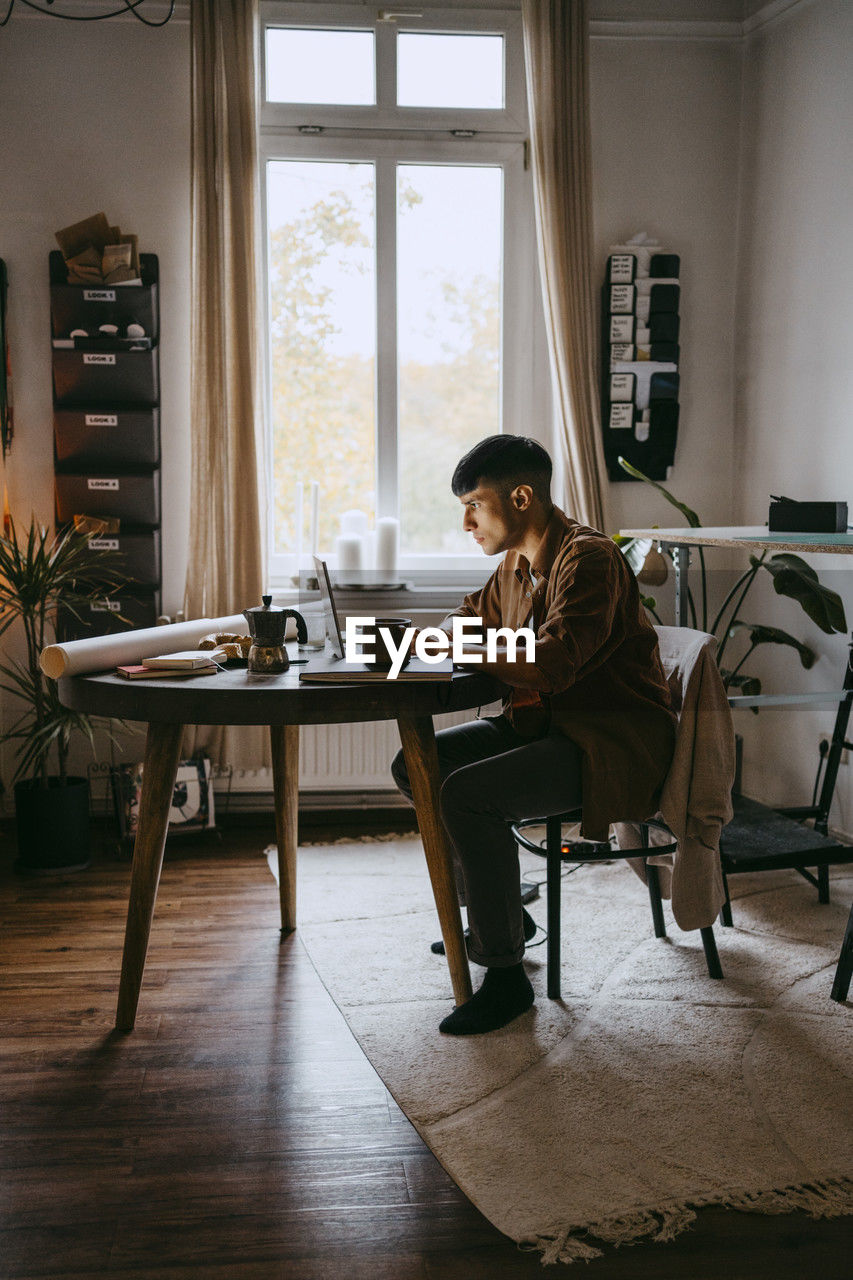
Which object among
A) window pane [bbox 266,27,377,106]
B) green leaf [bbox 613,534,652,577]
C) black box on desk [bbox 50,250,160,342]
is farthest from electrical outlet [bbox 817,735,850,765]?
window pane [bbox 266,27,377,106]

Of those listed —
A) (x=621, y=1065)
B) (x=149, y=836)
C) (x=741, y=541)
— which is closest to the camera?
(x=621, y=1065)

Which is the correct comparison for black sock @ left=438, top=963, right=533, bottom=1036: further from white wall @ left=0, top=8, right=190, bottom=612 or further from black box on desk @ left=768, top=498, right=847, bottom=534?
white wall @ left=0, top=8, right=190, bottom=612

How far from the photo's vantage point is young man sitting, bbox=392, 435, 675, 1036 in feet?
6.97

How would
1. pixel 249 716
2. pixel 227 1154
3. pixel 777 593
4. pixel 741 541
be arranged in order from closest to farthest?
pixel 227 1154, pixel 249 716, pixel 741 541, pixel 777 593

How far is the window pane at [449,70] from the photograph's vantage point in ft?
12.3

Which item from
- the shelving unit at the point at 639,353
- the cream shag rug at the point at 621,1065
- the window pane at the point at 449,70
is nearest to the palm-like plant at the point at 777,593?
the shelving unit at the point at 639,353

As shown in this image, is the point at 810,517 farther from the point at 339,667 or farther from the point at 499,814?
the point at 339,667

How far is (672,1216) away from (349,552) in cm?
250

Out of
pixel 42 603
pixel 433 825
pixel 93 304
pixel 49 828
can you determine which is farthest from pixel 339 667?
pixel 93 304

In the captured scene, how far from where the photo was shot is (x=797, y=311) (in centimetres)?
358

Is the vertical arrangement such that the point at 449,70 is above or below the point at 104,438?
above

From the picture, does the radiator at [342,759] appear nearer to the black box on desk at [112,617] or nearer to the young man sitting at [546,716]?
the black box on desk at [112,617]

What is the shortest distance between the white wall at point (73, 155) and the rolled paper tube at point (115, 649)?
1.58 meters

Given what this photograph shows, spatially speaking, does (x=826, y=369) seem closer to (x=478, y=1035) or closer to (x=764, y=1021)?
(x=764, y=1021)
